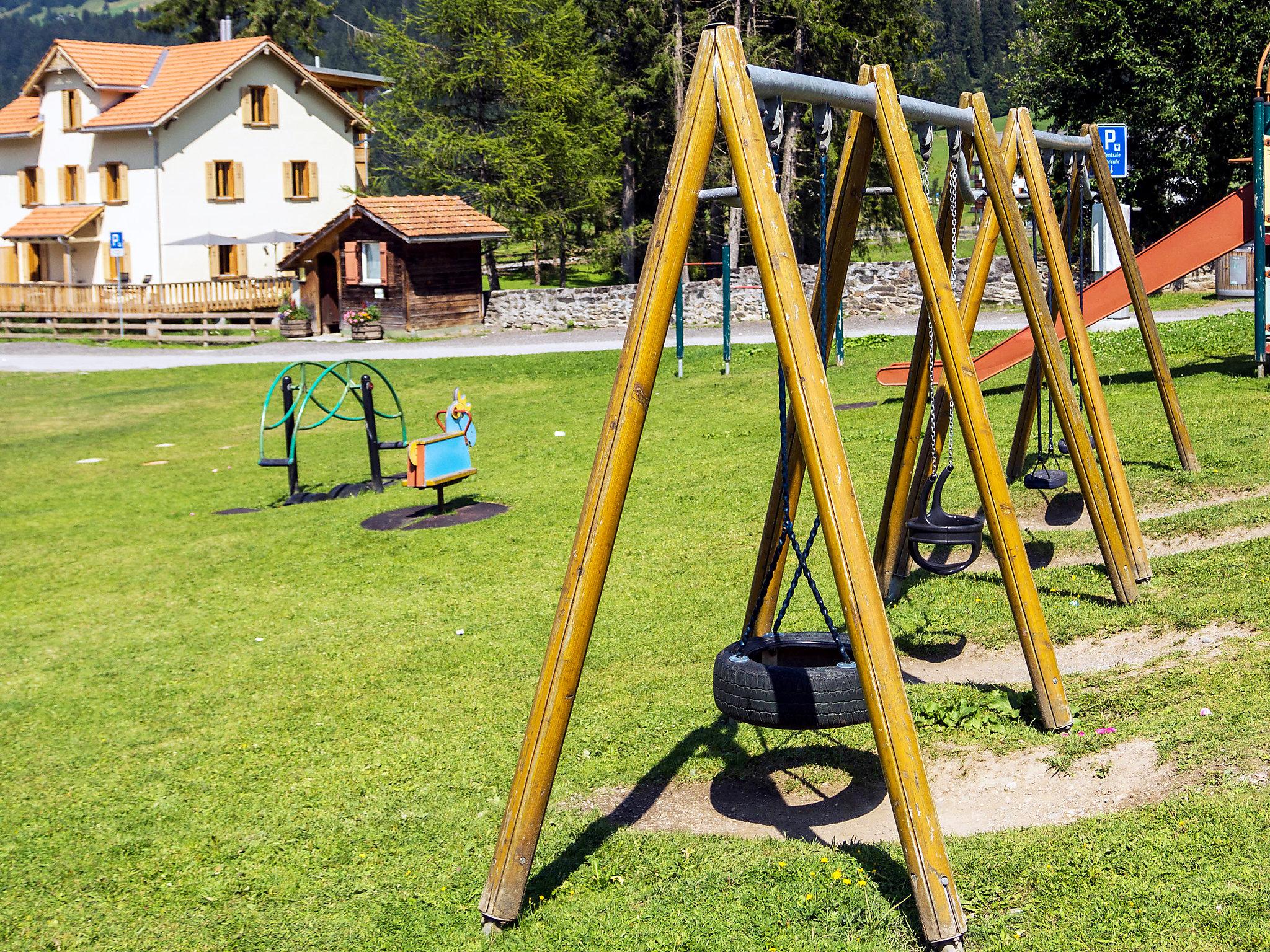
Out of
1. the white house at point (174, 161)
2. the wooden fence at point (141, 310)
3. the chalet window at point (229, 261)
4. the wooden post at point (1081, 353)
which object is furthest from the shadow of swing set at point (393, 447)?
the white house at point (174, 161)

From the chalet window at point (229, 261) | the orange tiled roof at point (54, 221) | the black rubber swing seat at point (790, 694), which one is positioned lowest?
the black rubber swing seat at point (790, 694)

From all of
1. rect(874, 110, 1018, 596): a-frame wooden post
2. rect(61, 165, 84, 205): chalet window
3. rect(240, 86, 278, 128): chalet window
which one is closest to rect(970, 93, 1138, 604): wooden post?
rect(874, 110, 1018, 596): a-frame wooden post

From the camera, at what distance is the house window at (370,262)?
3650 centimetres

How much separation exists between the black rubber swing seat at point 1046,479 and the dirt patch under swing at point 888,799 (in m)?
3.61

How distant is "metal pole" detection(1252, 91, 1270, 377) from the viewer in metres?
12.9

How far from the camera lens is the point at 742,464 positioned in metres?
13.1

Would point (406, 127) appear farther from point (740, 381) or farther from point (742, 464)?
point (742, 464)

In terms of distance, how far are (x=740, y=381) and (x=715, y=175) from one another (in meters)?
27.2

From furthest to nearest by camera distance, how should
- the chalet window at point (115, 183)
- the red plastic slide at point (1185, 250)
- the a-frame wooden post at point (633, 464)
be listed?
1. the chalet window at point (115, 183)
2. the red plastic slide at point (1185, 250)
3. the a-frame wooden post at point (633, 464)

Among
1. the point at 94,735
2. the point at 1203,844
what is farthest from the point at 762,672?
the point at 94,735

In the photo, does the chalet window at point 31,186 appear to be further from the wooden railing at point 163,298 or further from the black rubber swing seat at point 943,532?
the black rubber swing seat at point 943,532

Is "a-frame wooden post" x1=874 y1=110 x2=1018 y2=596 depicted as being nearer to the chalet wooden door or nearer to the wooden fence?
the wooden fence

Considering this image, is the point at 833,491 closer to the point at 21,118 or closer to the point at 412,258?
the point at 412,258

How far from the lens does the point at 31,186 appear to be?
4984 centimetres
